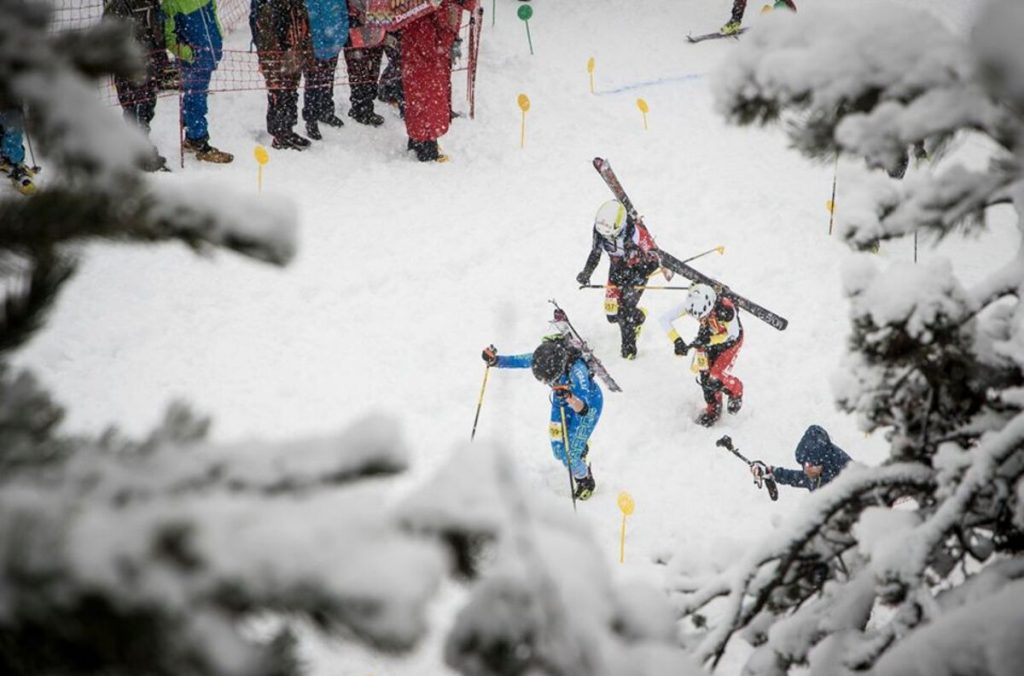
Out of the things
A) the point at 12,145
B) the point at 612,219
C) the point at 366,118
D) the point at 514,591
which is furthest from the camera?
the point at 366,118

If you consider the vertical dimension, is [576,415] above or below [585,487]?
above

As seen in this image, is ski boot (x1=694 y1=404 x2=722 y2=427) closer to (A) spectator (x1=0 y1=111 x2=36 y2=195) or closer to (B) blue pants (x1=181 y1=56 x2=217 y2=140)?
(B) blue pants (x1=181 y1=56 x2=217 y2=140)

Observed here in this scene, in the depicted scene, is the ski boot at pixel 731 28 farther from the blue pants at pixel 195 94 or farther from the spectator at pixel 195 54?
the blue pants at pixel 195 94

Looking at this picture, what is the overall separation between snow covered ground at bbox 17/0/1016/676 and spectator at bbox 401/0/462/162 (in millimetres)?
661

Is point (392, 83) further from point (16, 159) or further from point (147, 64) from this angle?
point (16, 159)

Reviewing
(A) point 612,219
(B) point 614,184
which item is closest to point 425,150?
(B) point 614,184

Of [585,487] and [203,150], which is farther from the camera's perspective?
[203,150]

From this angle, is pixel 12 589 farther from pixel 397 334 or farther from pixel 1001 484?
pixel 397 334

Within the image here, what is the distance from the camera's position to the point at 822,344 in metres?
A: 7.77

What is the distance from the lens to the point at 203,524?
2.69ft

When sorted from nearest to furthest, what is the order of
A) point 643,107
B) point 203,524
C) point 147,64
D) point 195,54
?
point 203,524 → point 147,64 → point 195,54 → point 643,107

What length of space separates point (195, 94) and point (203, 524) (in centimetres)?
905

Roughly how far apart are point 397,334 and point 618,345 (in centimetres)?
254

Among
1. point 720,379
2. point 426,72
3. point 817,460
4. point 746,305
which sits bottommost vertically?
point 720,379
